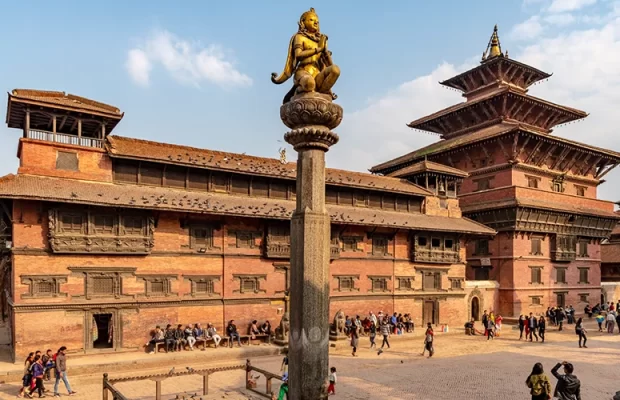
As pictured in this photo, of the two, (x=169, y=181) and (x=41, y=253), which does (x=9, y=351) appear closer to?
(x=41, y=253)

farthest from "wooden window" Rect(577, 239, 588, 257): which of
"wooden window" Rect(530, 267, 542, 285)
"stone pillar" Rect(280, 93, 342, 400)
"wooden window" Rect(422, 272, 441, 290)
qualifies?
"stone pillar" Rect(280, 93, 342, 400)

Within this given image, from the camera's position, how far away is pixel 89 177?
23.8 meters

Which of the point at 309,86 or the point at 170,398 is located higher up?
the point at 309,86

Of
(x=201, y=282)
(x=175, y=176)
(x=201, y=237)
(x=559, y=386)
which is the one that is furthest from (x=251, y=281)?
(x=559, y=386)

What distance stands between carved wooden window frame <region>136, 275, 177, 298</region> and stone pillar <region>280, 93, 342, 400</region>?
17283mm

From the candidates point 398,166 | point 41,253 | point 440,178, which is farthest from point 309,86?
point 398,166

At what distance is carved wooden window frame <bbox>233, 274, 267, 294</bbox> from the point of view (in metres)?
26.6

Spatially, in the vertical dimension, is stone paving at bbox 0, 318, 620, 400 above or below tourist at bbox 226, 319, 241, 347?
below

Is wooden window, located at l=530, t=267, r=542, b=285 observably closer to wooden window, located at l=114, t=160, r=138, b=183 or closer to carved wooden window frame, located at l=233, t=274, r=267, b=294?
carved wooden window frame, located at l=233, t=274, r=267, b=294

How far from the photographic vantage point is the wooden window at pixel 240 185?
2833 cm

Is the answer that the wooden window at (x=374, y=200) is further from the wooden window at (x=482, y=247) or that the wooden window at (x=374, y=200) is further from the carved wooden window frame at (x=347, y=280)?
the wooden window at (x=482, y=247)

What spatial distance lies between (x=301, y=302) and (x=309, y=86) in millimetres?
3730

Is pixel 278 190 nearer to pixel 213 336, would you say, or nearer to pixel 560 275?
pixel 213 336

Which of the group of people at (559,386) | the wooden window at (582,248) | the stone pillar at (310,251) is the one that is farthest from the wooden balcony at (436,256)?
the stone pillar at (310,251)
